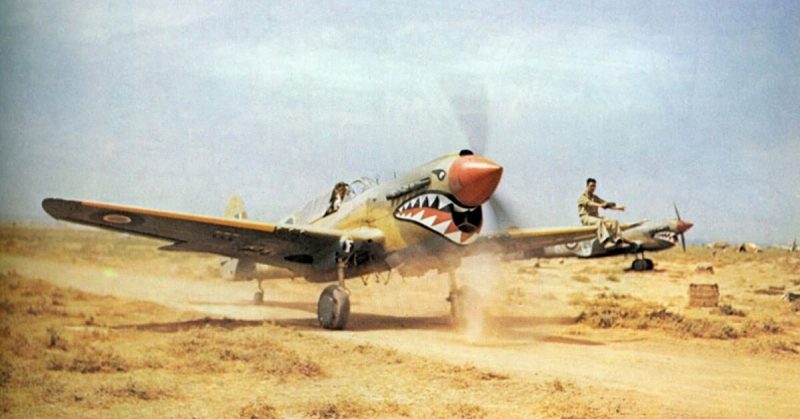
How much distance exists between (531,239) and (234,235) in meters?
3.52

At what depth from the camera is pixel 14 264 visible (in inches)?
190

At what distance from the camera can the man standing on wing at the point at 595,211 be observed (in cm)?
785

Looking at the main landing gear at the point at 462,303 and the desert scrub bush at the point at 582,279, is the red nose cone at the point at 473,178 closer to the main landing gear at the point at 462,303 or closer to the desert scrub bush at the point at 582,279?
the main landing gear at the point at 462,303

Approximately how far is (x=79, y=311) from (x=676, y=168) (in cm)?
641

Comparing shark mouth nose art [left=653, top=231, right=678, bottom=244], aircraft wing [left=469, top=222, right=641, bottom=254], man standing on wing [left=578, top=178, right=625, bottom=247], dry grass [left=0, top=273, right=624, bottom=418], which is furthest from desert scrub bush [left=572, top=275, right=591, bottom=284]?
dry grass [left=0, top=273, right=624, bottom=418]

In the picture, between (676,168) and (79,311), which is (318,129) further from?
(676,168)

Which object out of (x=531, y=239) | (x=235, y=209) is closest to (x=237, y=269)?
(x=235, y=209)

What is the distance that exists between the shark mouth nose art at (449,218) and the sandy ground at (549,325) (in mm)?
999

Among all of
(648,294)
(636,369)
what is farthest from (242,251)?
(648,294)

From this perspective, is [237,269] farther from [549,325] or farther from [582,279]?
[582,279]

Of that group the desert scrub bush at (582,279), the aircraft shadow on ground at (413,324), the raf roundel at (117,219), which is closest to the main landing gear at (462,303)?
the aircraft shadow on ground at (413,324)

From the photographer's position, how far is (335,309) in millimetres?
7641

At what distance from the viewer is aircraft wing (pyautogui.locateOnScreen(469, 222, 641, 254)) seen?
23.3 ft

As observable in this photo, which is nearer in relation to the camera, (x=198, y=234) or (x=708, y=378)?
(x=708, y=378)
